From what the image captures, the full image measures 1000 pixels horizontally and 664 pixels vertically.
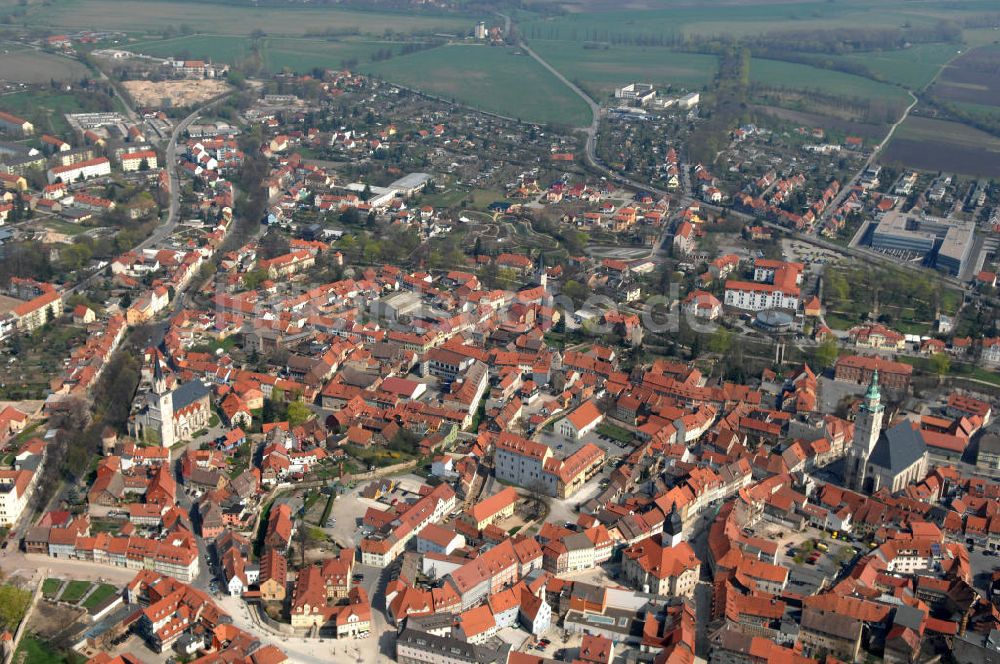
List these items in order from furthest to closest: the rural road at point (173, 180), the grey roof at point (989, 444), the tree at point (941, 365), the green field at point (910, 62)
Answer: the green field at point (910, 62)
the rural road at point (173, 180)
the tree at point (941, 365)
the grey roof at point (989, 444)

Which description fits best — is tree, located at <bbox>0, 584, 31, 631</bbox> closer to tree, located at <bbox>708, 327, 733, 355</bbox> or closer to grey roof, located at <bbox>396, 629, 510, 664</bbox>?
grey roof, located at <bbox>396, 629, 510, 664</bbox>

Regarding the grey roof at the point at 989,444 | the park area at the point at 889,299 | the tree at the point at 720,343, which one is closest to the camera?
the grey roof at the point at 989,444

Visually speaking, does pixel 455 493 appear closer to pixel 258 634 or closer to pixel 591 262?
pixel 258 634

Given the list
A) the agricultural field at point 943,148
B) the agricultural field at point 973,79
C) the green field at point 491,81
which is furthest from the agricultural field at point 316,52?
the agricultural field at point 973,79

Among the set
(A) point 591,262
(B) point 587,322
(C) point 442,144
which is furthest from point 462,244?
(C) point 442,144

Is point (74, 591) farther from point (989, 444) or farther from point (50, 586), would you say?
point (989, 444)

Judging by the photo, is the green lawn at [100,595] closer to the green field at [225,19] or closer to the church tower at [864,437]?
the church tower at [864,437]
